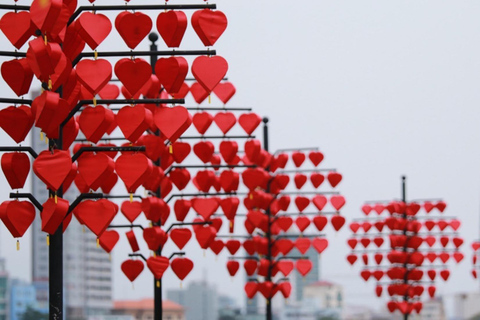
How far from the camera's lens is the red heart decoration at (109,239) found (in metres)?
7.75

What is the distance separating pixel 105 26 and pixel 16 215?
1142mm

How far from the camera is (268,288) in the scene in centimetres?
1236

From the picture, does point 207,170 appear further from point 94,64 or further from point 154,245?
point 94,64

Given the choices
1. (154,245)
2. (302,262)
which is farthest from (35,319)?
(154,245)

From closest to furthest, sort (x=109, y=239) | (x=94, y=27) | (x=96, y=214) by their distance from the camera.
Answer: (x=96, y=214), (x=94, y=27), (x=109, y=239)

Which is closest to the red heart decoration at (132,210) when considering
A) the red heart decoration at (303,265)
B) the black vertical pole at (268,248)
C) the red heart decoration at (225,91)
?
the red heart decoration at (225,91)

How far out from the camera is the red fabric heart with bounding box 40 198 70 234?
5.03m

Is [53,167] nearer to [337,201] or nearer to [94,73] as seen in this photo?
[94,73]

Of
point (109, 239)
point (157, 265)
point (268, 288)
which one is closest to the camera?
point (109, 239)

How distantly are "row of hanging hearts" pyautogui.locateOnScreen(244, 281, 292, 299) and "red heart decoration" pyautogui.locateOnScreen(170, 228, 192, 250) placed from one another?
10.7 ft

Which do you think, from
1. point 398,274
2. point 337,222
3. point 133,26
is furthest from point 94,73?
point 398,274

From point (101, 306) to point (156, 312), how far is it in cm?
10057

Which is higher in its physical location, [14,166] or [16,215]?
[14,166]

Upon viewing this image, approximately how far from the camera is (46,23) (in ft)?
16.3
